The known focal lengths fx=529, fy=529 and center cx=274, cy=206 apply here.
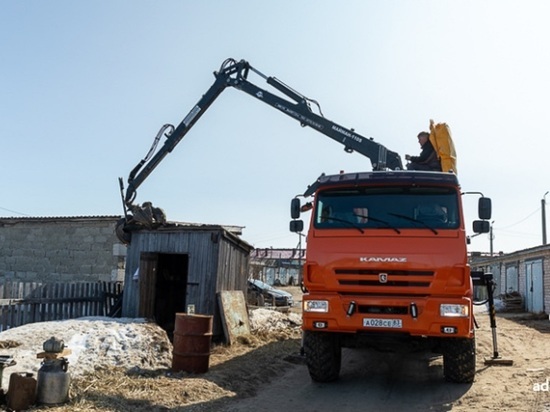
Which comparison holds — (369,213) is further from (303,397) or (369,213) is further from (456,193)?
(303,397)

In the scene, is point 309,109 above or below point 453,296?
above

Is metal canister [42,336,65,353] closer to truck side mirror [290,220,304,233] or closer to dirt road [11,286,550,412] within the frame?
dirt road [11,286,550,412]

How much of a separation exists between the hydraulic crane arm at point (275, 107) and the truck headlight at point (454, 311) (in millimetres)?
5057

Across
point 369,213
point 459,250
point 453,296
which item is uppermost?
point 369,213

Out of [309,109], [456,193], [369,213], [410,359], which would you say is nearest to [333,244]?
[369,213]

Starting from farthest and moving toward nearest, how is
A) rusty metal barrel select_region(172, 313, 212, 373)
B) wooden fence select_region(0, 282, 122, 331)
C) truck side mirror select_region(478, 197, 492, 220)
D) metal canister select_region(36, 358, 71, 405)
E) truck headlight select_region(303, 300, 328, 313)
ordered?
1. wooden fence select_region(0, 282, 122, 331)
2. rusty metal barrel select_region(172, 313, 212, 373)
3. truck side mirror select_region(478, 197, 492, 220)
4. truck headlight select_region(303, 300, 328, 313)
5. metal canister select_region(36, 358, 71, 405)

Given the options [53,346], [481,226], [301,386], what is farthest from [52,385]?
[481,226]

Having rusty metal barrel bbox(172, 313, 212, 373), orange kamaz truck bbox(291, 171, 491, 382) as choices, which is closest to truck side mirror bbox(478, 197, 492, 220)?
orange kamaz truck bbox(291, 171, 491, 382)

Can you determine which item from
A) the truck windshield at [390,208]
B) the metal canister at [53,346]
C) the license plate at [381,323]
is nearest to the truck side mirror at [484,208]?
the truck windshield at [390,208]

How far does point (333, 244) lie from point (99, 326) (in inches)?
178

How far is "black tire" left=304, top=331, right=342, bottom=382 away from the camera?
26.7 ft

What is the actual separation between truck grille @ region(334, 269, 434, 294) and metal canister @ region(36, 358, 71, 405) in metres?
3.80

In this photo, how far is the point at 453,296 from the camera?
23.6 ft

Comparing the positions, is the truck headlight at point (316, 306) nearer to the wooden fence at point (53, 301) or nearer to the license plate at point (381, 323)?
the license plate at point (381, 323)
